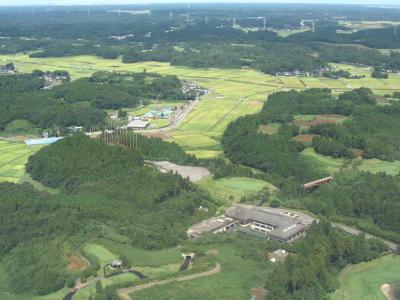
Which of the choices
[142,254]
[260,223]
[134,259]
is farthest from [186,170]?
[134,259]

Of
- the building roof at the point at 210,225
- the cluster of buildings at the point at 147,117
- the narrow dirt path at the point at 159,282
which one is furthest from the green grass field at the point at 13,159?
the narrow dirt path at the point at 159,282

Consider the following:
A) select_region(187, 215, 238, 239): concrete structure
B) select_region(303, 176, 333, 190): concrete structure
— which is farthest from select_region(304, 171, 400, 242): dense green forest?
select_region(187, 215, 238, 239): concrete structure

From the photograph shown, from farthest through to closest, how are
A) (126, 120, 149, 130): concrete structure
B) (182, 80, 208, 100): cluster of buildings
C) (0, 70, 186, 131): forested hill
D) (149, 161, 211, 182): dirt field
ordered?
(182, 80, 208, 100): cluster of buildings, (0, 70, 186, 131): forested hill, (126, 120, 149, 130): concrete structure, (149, 161, 211, 182): dirt field

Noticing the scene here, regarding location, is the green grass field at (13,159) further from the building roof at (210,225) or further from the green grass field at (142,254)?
the building roof at (210,225)

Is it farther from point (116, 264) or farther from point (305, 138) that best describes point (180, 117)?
point (116, 264)

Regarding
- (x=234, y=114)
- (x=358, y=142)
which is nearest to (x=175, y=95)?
(x=234, y=114)

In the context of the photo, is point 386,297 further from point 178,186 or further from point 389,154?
point 389,154

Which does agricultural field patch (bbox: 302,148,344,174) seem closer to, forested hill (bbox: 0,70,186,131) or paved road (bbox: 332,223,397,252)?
paved road (bbox: 332,223,397,252)
